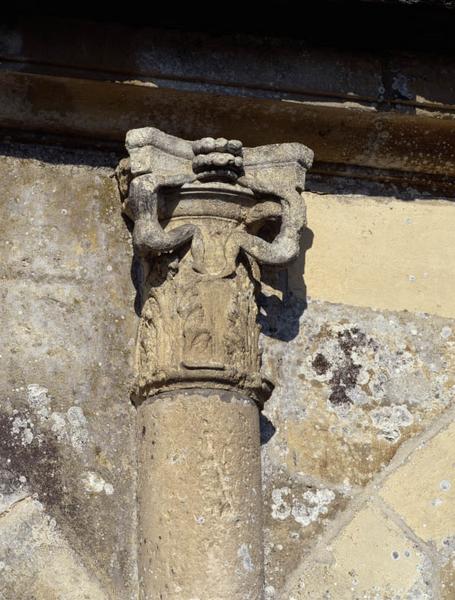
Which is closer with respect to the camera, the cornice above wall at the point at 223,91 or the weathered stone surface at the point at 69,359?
the weathered stone surface at the point at 69,359

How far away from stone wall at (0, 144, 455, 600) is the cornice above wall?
4.5 inches

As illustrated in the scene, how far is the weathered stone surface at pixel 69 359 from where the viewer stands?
10.3 ft

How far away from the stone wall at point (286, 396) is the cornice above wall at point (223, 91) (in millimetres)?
114

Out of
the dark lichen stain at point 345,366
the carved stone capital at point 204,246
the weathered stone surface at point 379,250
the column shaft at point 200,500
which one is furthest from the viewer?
the weathered stone surface at point 379,250

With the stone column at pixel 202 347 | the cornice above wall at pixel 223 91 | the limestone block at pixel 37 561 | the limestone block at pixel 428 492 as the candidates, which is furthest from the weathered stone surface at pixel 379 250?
the limestone block at pixel 37 561

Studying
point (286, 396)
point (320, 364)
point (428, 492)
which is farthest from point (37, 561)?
point (428, 492)

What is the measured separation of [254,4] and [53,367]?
0.98 m

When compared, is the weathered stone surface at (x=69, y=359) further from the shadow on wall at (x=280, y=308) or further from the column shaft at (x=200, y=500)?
the shadow on wall at (x=280, y=308)

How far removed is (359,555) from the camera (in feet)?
10.8

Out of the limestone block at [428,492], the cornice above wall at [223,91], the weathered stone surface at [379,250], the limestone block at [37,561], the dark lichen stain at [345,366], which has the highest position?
the cornice above wall at [223,91]

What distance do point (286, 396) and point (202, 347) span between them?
0.36 metres

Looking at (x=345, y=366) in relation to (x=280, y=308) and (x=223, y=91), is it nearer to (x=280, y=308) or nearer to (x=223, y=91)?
(x=280, y=308)

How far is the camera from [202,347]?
3131 mm

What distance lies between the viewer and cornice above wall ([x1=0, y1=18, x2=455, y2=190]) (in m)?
3.31
